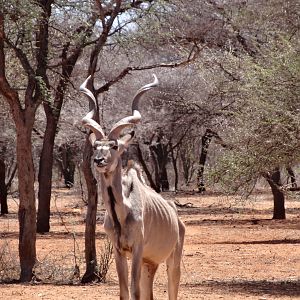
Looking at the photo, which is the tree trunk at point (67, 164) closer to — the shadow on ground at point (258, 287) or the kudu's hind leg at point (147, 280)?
the shadow on ground at point (258, 287)

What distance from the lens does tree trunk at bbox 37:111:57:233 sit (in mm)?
22281

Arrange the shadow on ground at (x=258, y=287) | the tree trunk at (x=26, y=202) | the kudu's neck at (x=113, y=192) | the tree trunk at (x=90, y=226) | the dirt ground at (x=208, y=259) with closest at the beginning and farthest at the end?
1. the kudu's neck at (x=113, y=192)
2. the dirt ground at (x=208, y=259)
3. the shadow on ground at (x=258, y=287)
4. the tree trunk at (x=26, y=202)
5. the tree trunk at (x=90, y=226)

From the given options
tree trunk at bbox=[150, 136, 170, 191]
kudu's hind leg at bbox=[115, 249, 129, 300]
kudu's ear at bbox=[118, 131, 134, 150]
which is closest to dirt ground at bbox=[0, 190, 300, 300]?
kudu's hind leg at bbox=[115, 249, 129, 300]

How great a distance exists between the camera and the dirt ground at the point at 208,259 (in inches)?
500

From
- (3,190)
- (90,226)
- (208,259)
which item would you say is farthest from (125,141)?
(3,190)

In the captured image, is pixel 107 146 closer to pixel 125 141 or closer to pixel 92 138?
pixel 125 141

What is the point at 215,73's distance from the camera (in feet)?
77.7

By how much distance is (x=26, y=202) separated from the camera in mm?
13672

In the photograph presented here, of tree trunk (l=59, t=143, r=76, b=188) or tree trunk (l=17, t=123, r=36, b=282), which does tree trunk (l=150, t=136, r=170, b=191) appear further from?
tree trunk (l=17, t=123, r=36, b=282)

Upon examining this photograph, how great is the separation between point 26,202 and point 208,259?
17.7ft

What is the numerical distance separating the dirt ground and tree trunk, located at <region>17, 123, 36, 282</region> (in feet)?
0.99

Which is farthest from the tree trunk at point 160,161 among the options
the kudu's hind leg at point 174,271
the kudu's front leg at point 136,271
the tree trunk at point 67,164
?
the kudu's front leg at point 136,271

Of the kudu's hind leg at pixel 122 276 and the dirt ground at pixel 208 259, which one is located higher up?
the kudu's hind leg at pixel 122 276

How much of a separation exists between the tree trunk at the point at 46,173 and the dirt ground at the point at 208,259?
402mm
